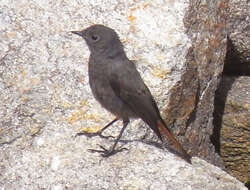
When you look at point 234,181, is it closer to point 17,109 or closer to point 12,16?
point 17,109

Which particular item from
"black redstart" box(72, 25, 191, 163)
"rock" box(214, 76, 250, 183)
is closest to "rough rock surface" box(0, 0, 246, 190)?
"black redstart" box(72, 25, 191, 163)

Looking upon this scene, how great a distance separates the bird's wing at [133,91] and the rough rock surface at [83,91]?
15.2 inches

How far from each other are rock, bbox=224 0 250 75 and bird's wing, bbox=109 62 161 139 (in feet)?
8.07

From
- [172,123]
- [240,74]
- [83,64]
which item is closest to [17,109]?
[83,64]

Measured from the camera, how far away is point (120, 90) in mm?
6789

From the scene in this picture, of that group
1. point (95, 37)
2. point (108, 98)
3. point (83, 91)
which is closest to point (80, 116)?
point (83, 91)

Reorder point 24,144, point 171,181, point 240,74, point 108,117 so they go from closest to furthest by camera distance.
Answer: point 171,181
point 24,144
point 108,117
point 240,74

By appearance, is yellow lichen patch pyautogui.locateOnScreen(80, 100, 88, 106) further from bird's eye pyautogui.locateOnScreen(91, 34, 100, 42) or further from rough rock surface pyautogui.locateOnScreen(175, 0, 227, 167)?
rough rock surface pyautogui.locateOnScreen(175, 0, 227, 167)

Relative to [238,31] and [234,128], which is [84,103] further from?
[238,31]

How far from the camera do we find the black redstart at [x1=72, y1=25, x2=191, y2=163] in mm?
6719

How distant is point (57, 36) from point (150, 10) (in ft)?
3.84

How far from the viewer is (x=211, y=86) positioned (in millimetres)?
8180

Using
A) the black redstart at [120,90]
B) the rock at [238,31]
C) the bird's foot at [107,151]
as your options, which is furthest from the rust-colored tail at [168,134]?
the rock at [238,31]

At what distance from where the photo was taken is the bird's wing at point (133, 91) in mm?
6730
